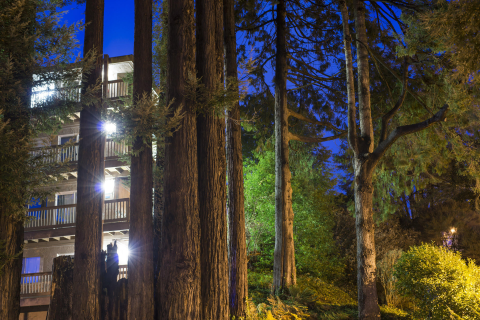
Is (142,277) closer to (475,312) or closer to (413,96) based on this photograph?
(475,312)

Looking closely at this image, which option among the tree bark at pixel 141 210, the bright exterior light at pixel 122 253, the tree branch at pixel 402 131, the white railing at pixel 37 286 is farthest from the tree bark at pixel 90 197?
the bright exterior light at pixel 122 253

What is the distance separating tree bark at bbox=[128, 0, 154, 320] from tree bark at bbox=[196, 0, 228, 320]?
2.83 feet

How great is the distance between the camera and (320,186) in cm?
1967

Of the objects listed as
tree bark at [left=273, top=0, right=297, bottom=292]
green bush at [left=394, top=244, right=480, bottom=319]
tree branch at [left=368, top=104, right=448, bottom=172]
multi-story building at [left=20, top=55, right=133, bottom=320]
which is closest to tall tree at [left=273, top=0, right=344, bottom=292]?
tree bark at [left=273, top=0, right=297, bottom=292]

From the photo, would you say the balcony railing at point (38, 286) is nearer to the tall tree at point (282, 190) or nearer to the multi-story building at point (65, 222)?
the multi-story building at point (65, 222)

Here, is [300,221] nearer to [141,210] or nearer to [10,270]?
[141,210]

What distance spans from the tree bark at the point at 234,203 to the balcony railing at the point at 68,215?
26.3 feet

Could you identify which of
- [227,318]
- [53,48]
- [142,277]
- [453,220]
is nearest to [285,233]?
[227,318]

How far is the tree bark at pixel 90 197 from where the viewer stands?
17.9 feet

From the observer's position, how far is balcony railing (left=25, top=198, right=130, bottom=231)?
14.7 meters

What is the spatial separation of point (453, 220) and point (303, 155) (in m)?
14.8

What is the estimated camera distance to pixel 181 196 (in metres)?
5.39

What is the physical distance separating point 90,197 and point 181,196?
1.57m

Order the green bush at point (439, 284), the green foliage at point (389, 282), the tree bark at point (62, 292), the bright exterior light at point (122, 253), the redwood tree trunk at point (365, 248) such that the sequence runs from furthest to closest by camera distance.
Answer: the bright exterior light at point (122, 253)
the green foliage at point (389, 282)
the redwood tree trunk at point (365, 248)
the green bush at point (439, 284)
the tree bark at point (62, 292)
